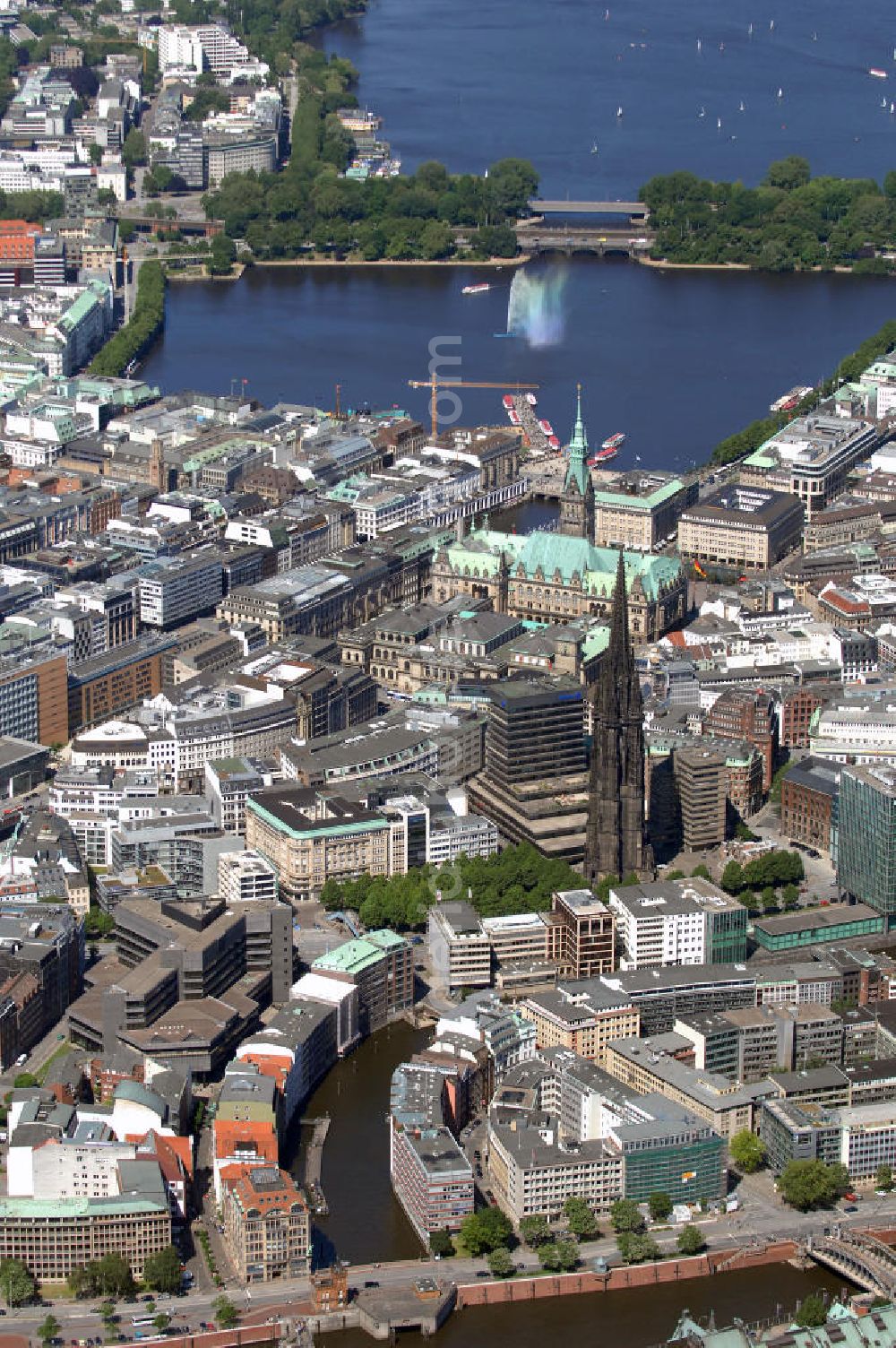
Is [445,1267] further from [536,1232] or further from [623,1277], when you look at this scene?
[623,1277]

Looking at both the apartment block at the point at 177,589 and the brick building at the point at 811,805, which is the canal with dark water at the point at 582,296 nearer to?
the apartment block at the point at 177,589

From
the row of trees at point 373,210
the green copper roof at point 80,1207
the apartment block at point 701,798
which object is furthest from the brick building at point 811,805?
the row of trees at point 373,210

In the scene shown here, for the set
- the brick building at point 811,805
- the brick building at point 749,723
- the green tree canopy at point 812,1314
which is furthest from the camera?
the brick building at point 749,723

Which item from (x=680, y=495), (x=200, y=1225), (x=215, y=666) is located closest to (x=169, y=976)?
(x=200, y=1225)

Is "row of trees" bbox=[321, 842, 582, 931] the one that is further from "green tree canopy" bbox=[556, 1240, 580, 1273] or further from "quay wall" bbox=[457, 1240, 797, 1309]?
"quay wall" bbox=[457, 1240, 797, 1309]

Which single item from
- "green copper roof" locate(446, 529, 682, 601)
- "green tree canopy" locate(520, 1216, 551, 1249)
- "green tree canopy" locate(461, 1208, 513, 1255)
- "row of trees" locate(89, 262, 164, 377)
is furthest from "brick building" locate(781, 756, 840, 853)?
"row of trees" locate(89, 262, 164, 377)

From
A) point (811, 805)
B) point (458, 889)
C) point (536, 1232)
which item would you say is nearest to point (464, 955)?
point (458, 889)
